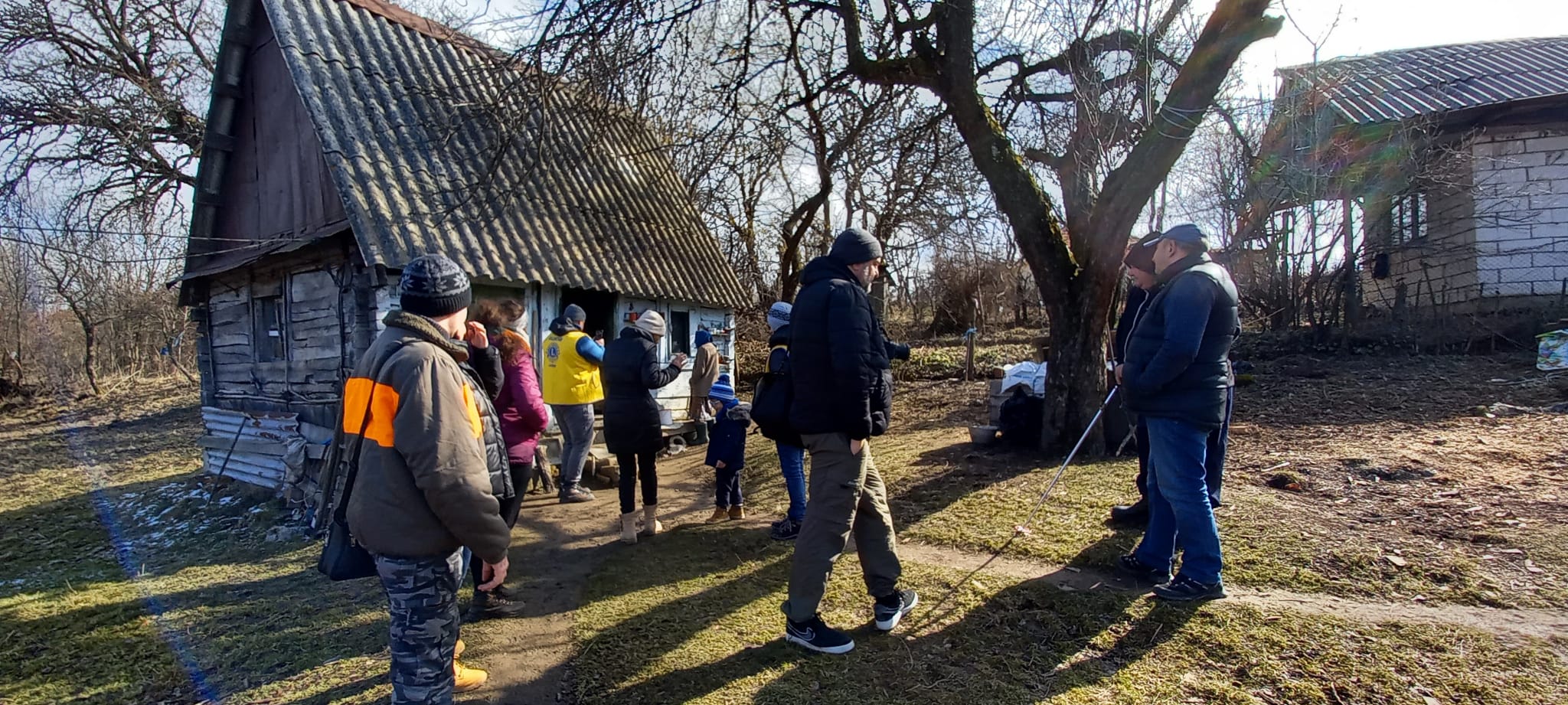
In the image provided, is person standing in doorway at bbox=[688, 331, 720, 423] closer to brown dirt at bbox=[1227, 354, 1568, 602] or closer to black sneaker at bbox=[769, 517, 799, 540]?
black sneaker at bbox=[769, 517, 799, 540]

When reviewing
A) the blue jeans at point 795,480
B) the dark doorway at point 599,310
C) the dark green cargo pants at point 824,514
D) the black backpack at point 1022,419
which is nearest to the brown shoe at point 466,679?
the dark green cargo pants at point 824,514

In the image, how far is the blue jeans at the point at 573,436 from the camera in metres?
6.78

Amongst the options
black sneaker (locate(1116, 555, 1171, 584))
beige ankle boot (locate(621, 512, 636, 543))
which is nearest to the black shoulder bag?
beige ankle boot (locate(621, 512, 636, 543))

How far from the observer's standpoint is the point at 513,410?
456cm

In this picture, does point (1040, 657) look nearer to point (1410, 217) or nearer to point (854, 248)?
point (854, 248)

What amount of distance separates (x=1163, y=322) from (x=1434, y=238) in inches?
505

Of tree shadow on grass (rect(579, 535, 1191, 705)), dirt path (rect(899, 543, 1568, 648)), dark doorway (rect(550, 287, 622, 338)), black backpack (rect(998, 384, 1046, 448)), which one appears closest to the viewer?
tree shadow on grass (rect(579, 535, 1191, 705))

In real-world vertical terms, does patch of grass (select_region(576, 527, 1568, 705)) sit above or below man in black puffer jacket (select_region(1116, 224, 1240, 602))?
below

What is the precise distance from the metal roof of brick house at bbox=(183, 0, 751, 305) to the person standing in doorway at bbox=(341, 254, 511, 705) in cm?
474

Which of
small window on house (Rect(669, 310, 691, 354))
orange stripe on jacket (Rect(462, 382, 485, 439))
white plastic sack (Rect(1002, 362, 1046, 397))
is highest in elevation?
small window on house (Rect(669, 310, 691, 354))

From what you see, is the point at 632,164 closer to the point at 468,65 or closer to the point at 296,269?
the point at 468,65

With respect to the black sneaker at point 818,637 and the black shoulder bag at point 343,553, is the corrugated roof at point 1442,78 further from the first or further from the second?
the black shoulder bag at point 343,553

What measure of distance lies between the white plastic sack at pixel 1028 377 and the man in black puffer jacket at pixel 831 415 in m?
4.43

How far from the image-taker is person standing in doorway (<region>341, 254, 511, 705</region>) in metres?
2.40
